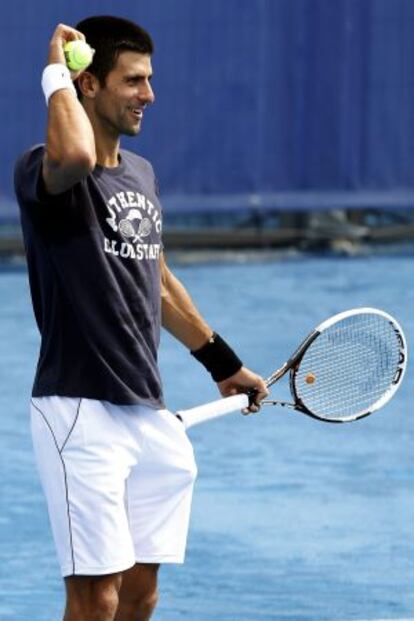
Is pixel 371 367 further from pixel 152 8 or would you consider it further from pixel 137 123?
pixel 152 8

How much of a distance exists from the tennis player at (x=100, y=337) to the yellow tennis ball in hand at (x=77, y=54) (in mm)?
22

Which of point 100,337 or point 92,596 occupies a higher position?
point 100,337

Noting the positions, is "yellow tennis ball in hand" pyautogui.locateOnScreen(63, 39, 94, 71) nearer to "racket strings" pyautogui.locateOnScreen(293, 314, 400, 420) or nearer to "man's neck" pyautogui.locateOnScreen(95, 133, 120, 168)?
"man's neck" pyautogui.locateOnScreen(95, 133, 120, 168)

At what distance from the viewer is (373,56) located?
12.5m

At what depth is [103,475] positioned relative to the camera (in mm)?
4848

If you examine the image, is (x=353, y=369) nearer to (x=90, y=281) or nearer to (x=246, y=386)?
(x=246, y=386)

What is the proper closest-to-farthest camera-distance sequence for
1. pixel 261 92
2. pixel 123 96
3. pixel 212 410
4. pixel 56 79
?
1. pixel 56 79
2. pixel 123 96
3. pixel 212 410
4. pixel 261 92

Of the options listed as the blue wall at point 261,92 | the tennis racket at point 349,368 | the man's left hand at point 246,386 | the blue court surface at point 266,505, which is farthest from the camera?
the blue wall at point 261,92

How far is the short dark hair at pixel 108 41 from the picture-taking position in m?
4.98

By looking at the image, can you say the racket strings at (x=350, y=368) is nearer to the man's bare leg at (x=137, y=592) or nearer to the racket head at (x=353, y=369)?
the racket head at (x=353, y=369)

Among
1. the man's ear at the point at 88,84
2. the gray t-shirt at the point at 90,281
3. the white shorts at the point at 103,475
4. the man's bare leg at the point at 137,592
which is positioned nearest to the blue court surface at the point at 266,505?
the man's bare leg at the point at 137,592

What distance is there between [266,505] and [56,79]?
2.93 metres

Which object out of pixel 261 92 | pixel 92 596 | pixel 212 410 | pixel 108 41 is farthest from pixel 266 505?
pixel 261 92

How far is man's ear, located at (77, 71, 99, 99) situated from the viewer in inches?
197
